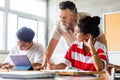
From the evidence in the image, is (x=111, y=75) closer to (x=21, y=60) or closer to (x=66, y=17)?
(x=21, y=60)

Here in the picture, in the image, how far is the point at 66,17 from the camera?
7.24 ft

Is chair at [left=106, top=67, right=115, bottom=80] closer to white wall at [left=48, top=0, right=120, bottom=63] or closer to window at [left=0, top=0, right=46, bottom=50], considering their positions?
window at [left=0, top=0, right=46, bottom=50]

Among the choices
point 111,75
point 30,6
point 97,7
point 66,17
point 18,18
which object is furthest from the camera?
Answer: point 30,6

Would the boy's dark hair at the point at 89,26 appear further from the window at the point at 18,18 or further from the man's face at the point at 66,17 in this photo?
the window at the point at 18,18

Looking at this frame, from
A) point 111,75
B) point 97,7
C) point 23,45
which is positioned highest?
point 97,7

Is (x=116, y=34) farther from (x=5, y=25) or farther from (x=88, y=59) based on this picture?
(x=88, y=59)

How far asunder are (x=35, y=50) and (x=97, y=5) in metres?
4.22

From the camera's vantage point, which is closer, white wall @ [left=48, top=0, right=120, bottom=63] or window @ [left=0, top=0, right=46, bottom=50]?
window @ [left=0, top=0, right=46, bottom=50]

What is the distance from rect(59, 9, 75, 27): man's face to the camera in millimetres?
2202

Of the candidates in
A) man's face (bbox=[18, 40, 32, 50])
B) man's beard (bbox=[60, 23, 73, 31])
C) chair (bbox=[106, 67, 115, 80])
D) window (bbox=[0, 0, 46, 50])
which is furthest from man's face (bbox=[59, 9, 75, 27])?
window (bbox=[0, 0, 46, 50])

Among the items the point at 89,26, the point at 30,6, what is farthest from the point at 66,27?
the point at 30,6

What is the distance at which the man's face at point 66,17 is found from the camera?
220 centimetres

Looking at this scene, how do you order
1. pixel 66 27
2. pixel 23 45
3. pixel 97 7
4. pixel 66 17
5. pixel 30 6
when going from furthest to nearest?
pixel 30 6 → pixel 97 7 → pixel 23 45 → pixel 66 27 → pixel 66 17

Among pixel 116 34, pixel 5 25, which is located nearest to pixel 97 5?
pixel 116 34
